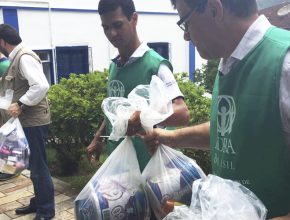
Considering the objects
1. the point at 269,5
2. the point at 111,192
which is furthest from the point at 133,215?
the point at 269,5

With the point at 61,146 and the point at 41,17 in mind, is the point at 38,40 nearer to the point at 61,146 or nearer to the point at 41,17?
the point at 41,17

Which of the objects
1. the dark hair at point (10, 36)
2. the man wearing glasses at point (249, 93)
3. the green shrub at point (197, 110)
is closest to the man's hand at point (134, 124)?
the man wearing glasses at point (249, 93)

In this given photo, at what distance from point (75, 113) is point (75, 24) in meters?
5.05

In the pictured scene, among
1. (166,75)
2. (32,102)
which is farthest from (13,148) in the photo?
(166,75)

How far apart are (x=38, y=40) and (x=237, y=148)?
787 centimetres

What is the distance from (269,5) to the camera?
16.8ft

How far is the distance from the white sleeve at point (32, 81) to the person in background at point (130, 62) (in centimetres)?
120

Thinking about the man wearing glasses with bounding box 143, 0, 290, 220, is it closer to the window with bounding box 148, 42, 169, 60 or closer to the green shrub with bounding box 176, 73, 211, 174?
the green shrub with bounding box 176, 73, 211, 174

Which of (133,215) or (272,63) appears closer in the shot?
(272,63)

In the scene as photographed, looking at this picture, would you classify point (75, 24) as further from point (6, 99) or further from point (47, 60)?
point (6, 99)

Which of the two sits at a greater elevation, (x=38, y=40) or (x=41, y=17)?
(x=41, y=17)

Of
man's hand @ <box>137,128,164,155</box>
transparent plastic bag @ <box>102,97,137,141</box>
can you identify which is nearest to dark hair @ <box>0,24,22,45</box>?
transparent plastic bag @ <box>102,97,137,141</box>

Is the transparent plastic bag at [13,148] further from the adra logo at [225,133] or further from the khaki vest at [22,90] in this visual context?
the adra logo at [225,133]

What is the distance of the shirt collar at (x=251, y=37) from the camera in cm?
123
